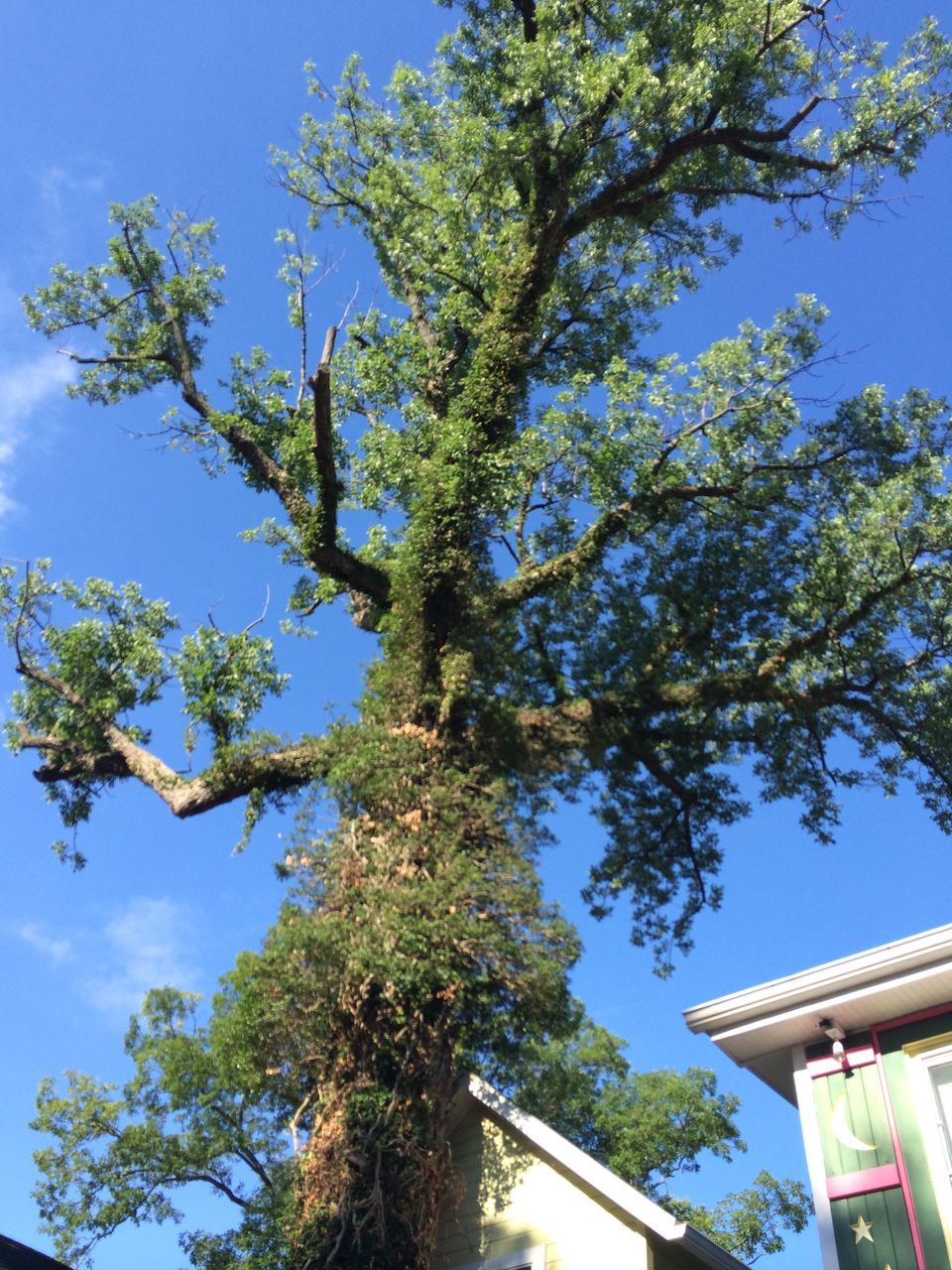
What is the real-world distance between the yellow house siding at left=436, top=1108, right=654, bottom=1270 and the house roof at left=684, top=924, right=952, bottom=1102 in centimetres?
181

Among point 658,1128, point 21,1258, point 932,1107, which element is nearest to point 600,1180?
point 932,1107

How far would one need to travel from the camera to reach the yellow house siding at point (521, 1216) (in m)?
9.50

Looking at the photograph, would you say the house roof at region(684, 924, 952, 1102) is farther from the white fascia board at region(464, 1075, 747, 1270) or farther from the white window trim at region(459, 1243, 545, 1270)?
the white window trim at region(459, 1243, 545, 1270)

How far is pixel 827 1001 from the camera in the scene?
28.4 feet

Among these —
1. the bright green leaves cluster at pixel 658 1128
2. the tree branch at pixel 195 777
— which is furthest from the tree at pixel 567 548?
the bright green leaves cluster at pixel 658 1128

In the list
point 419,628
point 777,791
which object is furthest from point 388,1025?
point 777,791

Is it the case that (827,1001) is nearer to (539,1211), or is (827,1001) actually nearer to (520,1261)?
(539,1211)

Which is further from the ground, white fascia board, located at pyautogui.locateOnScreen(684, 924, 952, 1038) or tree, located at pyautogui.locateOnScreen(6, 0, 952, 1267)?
tree, located at pyautogui.locateOnScreen(6, 0, 952, 1267)

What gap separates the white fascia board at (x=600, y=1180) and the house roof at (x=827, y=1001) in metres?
1.38

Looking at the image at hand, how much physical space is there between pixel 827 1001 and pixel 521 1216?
11.5ft

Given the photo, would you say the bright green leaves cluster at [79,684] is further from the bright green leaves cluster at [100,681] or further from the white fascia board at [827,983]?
the white fascia board at [827,983]

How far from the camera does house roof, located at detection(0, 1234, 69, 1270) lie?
30.1ft

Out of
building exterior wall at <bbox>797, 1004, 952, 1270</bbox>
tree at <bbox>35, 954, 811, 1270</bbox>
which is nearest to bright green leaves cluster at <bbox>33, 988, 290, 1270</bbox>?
tree at <bbox>35, 954, 811, 1270</bbox>

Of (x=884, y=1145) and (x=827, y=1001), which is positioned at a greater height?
(x=827, y=1001)
